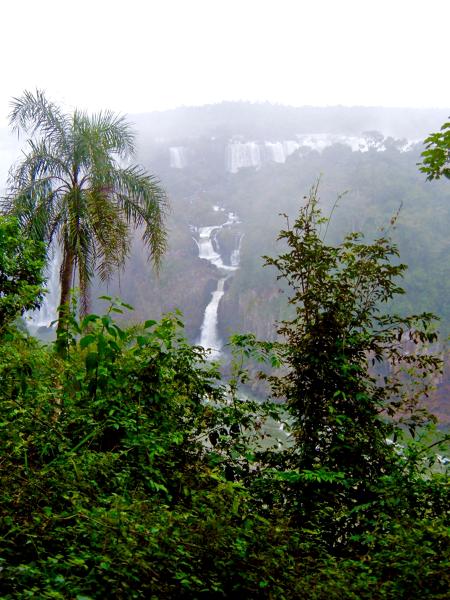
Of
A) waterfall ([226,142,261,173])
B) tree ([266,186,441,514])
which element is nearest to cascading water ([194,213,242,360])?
waterfall ([226,142,261,173])

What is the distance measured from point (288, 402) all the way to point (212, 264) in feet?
152

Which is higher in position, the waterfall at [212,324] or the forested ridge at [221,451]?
the forested ridge at [221,451]

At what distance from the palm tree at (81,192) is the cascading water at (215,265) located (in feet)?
89.8

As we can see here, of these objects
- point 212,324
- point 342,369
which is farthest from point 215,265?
point 342,369

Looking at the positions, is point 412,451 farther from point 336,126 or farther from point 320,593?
point 336,126

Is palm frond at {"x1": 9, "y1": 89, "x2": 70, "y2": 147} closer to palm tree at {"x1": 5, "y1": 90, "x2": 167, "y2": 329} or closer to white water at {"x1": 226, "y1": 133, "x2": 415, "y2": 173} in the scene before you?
palm tree at {"x1": 5, "y1": 90, "x2": 167, "y2": 329}

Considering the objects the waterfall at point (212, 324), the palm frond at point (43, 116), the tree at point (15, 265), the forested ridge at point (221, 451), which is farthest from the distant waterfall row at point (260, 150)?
the forested ridge at point (221, 451)

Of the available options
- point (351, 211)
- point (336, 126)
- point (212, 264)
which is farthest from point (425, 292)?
point (336, 126)

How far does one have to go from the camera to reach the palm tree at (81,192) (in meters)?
6.91

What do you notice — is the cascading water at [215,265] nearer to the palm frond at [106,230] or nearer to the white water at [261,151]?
the white water at [261,151]

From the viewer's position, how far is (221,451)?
3.82 metres

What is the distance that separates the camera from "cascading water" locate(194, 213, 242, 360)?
38188 mm

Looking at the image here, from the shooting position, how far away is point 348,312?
3.62 metres

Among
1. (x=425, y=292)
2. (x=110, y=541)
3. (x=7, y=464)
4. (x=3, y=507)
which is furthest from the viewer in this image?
(x=425, y=292)
